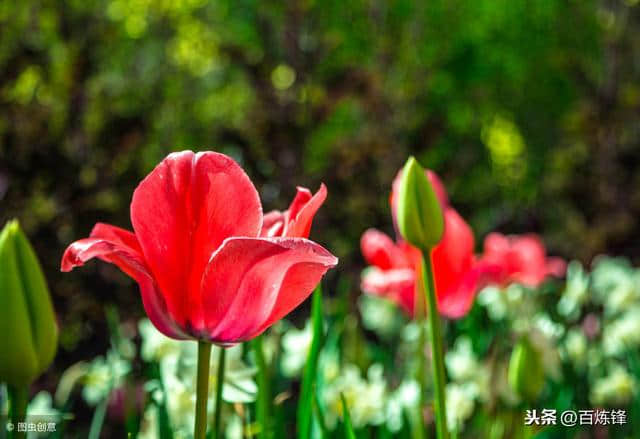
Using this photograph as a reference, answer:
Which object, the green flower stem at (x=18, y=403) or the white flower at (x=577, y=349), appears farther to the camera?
the white flower at (x=577, y=349)

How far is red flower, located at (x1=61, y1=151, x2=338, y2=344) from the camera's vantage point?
0.65 metres

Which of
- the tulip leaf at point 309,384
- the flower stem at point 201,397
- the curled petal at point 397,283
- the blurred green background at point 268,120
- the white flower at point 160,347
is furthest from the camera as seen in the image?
the blurred green background at point 268,120

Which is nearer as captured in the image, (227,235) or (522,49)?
(227,235)

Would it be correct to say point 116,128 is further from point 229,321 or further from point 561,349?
point 229,321

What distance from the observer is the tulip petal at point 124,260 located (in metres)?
0.63

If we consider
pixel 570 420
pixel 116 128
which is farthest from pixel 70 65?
pixel 570 420

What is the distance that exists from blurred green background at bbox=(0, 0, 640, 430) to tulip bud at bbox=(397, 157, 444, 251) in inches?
72.2

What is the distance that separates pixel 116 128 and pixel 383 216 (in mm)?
1734

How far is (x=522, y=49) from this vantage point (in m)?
13.2

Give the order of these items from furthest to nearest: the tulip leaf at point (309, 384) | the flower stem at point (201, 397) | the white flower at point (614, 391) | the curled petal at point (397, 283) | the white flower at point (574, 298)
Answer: the white flower at point (574, 298), the white flower at point (614, 391), the curled petal at point (397, 283), the tulip leaf at point (309, 384), the flower stem at point (201, 397)

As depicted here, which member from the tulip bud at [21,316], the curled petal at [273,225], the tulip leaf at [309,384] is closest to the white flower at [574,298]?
the tulip leaf at [309,384]

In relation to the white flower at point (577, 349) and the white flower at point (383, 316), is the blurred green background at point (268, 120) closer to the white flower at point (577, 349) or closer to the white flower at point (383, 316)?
the white flower at point (383, 316)

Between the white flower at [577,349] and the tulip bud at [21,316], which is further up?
→ the white flower at [577,349]

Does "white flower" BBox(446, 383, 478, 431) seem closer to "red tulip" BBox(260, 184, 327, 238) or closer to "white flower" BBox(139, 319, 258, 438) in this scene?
"white flower" BBox(139, 319, 258, 438)
